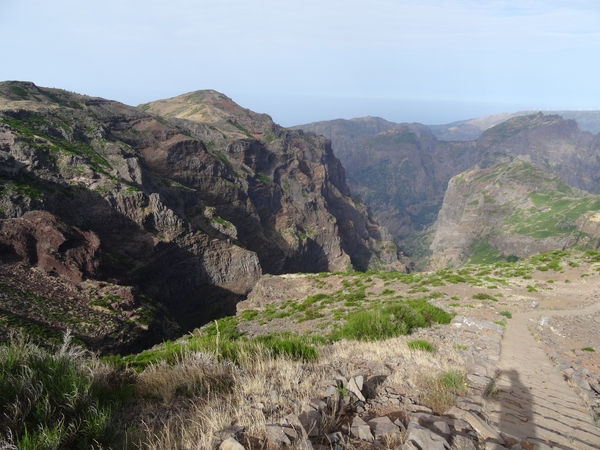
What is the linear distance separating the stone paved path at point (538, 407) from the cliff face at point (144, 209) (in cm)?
3467

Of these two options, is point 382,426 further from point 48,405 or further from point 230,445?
point 48,405

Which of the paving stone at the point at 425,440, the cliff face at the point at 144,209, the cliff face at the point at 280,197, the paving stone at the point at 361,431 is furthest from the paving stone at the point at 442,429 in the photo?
the cliff face at the point at 280,197

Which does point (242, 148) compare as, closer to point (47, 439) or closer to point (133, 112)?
point (133, 112)

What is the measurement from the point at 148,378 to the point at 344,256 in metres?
130

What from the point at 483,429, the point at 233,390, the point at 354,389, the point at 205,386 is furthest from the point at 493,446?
the point at 205,386

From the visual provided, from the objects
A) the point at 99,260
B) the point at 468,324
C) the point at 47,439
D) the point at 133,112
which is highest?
the point at 133,112

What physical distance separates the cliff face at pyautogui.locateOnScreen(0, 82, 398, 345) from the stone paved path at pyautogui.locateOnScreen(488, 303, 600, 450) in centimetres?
3467

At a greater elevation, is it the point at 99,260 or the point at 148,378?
the point at 148,378

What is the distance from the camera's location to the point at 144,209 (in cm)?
6191

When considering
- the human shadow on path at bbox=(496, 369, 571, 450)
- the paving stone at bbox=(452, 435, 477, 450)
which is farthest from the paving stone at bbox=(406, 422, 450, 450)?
the human shadow on path at bbox=(496, 369, 571, 450)

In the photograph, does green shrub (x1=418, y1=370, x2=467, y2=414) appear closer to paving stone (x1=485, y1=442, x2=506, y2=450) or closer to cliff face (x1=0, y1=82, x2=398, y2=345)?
paving stone (x1=485, y1=442, x2=506, y2=450)

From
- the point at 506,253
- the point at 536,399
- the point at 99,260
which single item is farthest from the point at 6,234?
the point at 506,253

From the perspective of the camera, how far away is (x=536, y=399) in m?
8.02

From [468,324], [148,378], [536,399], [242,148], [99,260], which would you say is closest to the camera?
[148,378]
